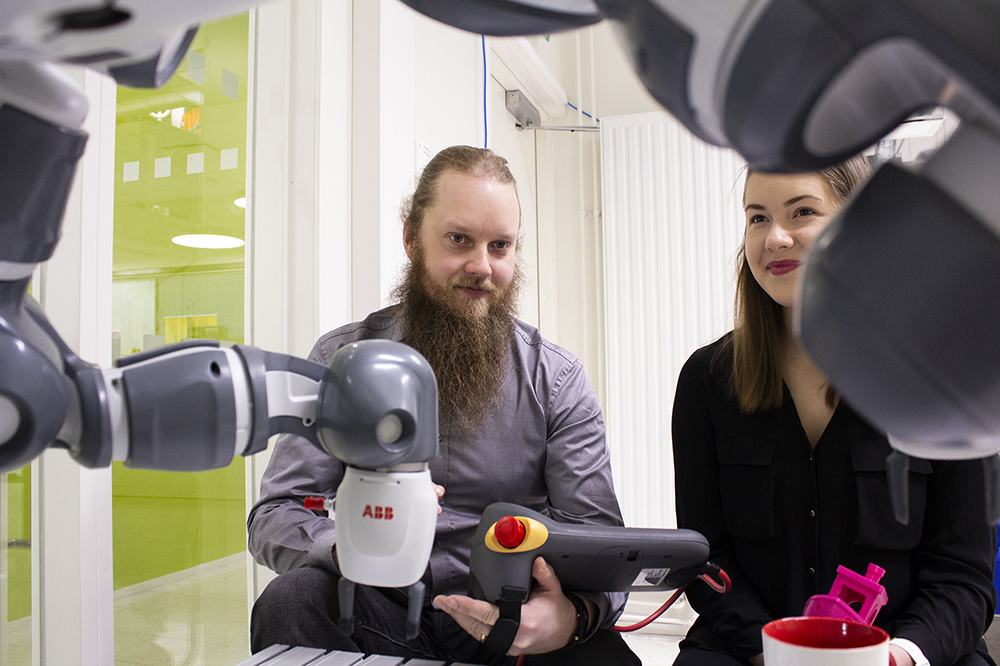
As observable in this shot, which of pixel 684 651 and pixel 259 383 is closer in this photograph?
pixel 259 383

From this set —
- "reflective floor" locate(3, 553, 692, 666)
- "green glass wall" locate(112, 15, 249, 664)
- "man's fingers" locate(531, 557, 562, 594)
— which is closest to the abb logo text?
"man's fingers" locate(531, 557, 562, 594)

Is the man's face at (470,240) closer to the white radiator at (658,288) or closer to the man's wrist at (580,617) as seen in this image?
the man's wrist at (580,617)

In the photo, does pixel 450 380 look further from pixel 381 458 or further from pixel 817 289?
pixel 817 289

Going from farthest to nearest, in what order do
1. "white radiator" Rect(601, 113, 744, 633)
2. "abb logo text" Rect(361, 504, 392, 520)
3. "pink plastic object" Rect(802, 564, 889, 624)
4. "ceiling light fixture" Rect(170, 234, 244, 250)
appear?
1. "white radiator" Rect(601, 113, 744, 633)
2. "ceiling light fixture" Rect(170, 234, 244, 250)
3. "pink plastic object" Rect(802, 564, 889, 624)
4. "abb logo text" Rect(361, 504, 392, 520)

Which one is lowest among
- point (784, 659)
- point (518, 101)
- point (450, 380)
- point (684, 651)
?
point (684, 651)

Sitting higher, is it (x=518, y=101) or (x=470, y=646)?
(x=518, y=101)

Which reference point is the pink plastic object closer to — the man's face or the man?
the man

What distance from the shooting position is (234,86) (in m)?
1.69

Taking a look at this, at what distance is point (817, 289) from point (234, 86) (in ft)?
5.78

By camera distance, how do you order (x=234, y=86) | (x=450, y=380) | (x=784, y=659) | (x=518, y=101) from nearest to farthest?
1. (x=784, y=659)
2. (x=450, y=380)
3. (x=234, y=86)
4. (x=518, y=101)

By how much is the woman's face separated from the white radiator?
1.76 metres

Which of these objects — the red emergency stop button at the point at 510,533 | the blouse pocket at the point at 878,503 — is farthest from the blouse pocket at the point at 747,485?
the red emergency stop button at the point at 510,533

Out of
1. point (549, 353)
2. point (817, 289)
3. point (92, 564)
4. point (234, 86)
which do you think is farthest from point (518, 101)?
point (817, 289)

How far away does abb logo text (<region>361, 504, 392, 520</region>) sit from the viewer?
1.40 ft
